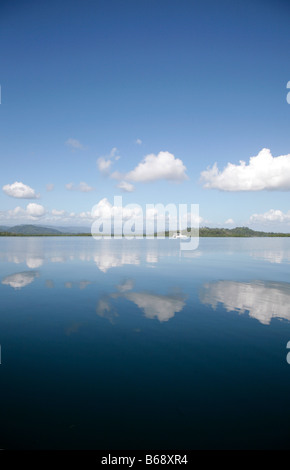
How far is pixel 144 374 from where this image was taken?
9.99 m

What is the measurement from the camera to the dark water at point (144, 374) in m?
6.98

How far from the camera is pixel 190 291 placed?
24812 millimetres

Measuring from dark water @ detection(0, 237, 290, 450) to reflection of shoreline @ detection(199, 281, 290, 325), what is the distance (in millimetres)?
216

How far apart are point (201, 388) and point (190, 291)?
1592 centimetres

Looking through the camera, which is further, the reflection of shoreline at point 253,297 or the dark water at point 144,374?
the reflection of shoreline at point 253,297

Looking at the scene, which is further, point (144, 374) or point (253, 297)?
point (253, 297)

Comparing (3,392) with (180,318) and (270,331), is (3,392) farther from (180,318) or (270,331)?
(270,331)

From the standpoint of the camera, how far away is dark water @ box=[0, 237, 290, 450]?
698 cm

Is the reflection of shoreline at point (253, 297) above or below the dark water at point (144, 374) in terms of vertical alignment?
below

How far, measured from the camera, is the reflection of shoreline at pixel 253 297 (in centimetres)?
1850

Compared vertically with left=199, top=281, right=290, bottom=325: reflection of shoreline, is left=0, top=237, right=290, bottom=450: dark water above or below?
above

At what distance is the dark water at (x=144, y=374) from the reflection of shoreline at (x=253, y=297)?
0.71 feet

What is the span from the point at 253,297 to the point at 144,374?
53.8 ft

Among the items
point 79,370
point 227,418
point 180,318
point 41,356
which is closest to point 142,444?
point 227,418
